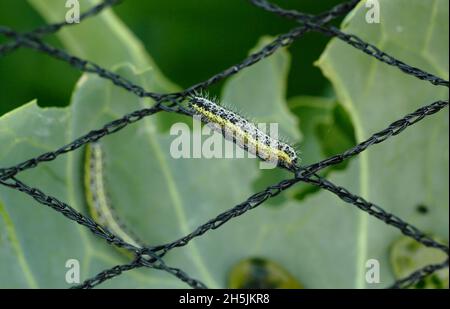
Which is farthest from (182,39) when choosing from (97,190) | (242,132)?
(242,132)

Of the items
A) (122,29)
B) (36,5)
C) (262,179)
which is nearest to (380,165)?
(262,179)

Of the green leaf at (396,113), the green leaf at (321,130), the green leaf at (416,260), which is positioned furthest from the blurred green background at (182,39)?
the green leaf at (416,260)

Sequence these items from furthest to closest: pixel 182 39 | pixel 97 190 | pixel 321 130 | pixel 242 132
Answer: pixel 182 39 < pixel 321 130 < pixel 97 190 < pixel 242 132

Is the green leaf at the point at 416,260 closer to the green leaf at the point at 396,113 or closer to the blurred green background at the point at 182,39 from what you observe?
→ the green leaf at the point at 396,113

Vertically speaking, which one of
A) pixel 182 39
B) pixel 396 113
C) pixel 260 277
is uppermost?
pixel 182 39

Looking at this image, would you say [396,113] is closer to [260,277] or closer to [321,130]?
[321,130]

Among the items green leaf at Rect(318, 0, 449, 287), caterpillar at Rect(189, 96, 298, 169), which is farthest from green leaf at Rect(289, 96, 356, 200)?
caterpillar at Rect(189, 96, 298, 169)
